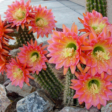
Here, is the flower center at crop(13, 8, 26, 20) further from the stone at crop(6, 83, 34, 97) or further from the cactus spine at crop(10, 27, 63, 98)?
the stone at crop(6, 83, 34, 97)

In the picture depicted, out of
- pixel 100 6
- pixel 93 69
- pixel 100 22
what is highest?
pixel 100 6

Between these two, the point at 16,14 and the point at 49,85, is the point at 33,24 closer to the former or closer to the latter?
the point at 16,14

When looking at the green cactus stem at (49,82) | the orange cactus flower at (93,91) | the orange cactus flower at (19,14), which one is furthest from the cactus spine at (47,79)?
the orange cactus flower at (93,91)

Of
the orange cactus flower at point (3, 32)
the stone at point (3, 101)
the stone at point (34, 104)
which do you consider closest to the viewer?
the orange cactus flower at point (3, 32)

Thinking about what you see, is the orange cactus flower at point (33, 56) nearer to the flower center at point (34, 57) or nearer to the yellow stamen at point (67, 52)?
the flower center at point (34, 57)

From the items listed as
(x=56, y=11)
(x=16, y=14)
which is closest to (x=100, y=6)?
(x=16, y=14)
